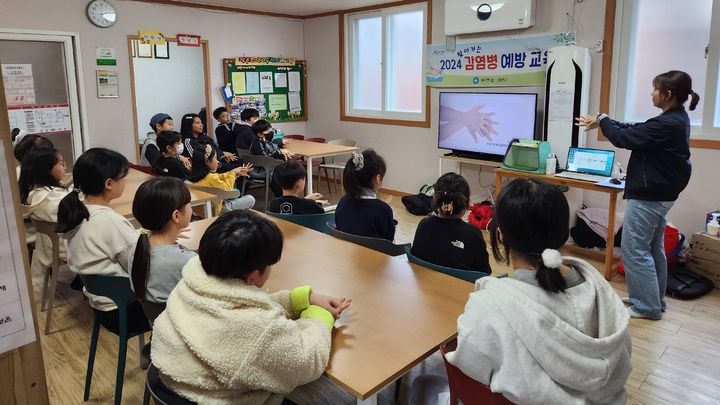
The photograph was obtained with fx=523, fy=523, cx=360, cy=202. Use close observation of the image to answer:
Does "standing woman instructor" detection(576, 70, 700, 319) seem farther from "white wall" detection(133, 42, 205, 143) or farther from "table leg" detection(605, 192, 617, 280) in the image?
"white wall" detection(133, 42, 205, 143)

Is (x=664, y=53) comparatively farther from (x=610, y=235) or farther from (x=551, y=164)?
(x=610, y=235)

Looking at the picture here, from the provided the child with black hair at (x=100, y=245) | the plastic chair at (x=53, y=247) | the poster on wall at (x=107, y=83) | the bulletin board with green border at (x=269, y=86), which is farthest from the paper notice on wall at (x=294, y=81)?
the child with black hair at (x=100, y=245)

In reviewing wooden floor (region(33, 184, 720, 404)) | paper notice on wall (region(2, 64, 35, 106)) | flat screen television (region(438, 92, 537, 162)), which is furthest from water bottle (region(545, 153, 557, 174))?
paper notice on wall (region(2, 64, 35, 106))

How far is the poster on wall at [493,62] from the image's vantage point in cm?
487

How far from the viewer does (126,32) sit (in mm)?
5680

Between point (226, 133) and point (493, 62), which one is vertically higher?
point (493, 62)

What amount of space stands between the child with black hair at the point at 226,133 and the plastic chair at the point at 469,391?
16.7ft

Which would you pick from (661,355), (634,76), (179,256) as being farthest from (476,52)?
(179,256)

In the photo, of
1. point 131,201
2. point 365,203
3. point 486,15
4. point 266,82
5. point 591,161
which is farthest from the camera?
point 266,82

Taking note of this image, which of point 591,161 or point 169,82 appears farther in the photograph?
point 169,82

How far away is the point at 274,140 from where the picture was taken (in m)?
5.90

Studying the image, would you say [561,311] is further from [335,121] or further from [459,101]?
[335,121]

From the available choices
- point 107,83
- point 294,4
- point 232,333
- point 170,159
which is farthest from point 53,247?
point 294,4

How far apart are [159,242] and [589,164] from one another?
11.2 ft
